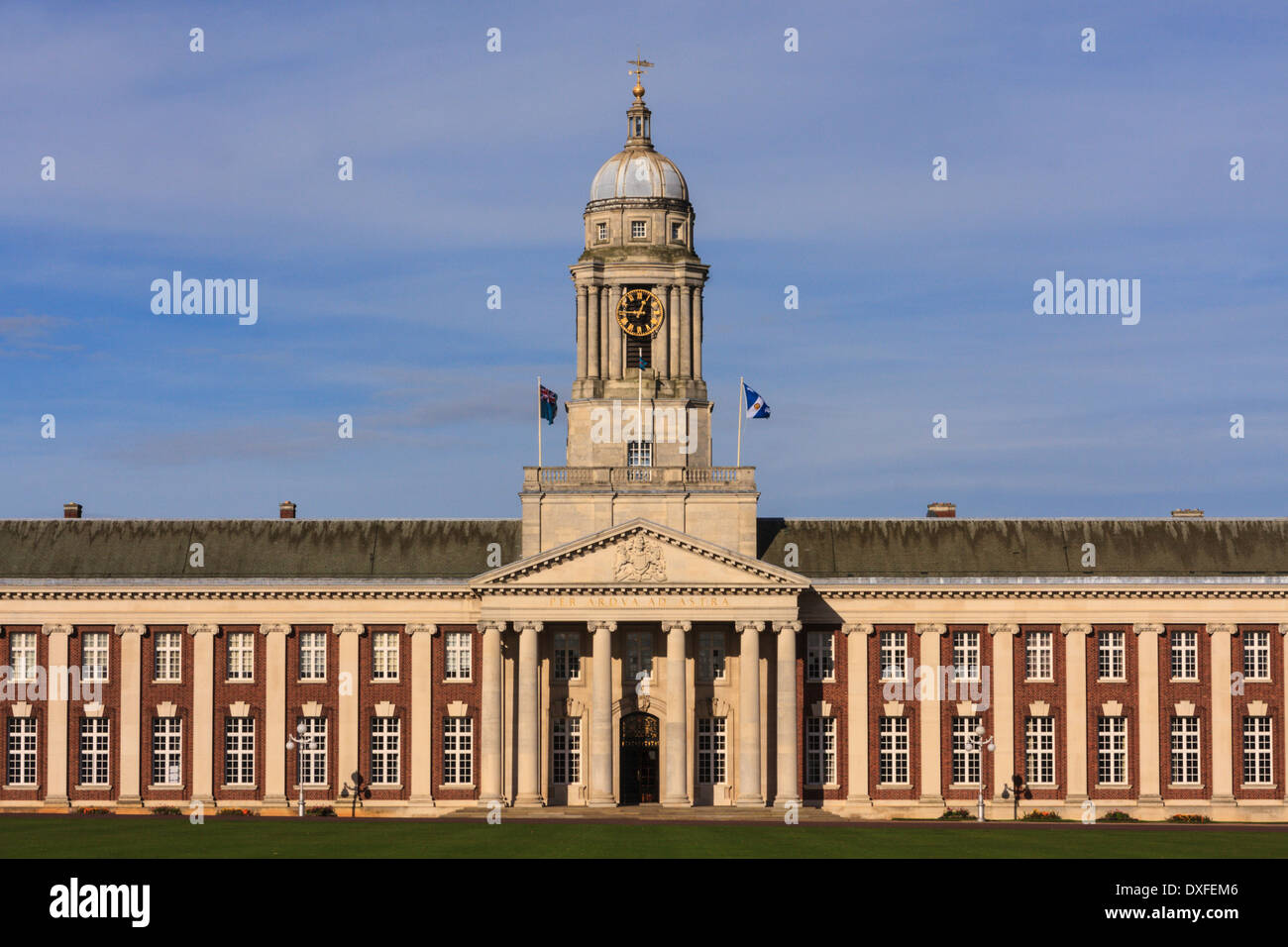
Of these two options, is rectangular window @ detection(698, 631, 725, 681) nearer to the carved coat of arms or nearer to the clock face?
the carved coat of arms

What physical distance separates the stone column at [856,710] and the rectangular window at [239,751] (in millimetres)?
27481

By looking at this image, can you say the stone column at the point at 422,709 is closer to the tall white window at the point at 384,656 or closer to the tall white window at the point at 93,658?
the tall white window at the point at 384,656

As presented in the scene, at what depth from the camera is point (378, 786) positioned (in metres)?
97.6

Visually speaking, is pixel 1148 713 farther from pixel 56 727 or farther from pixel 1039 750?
pixel 56 727

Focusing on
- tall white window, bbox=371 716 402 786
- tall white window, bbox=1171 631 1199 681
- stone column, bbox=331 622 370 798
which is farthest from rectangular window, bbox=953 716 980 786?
stone column, bbox=331 622 370 798

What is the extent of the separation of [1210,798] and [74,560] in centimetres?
5408

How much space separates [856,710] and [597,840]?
29.2m

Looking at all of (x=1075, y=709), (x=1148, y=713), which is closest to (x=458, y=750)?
(x=1075, y=709)

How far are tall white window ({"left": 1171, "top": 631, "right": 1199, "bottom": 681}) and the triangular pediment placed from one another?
17.9m

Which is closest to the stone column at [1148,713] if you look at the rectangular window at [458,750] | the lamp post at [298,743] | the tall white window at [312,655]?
the rectangular window at [458,750]

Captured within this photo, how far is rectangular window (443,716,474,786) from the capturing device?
321ft
